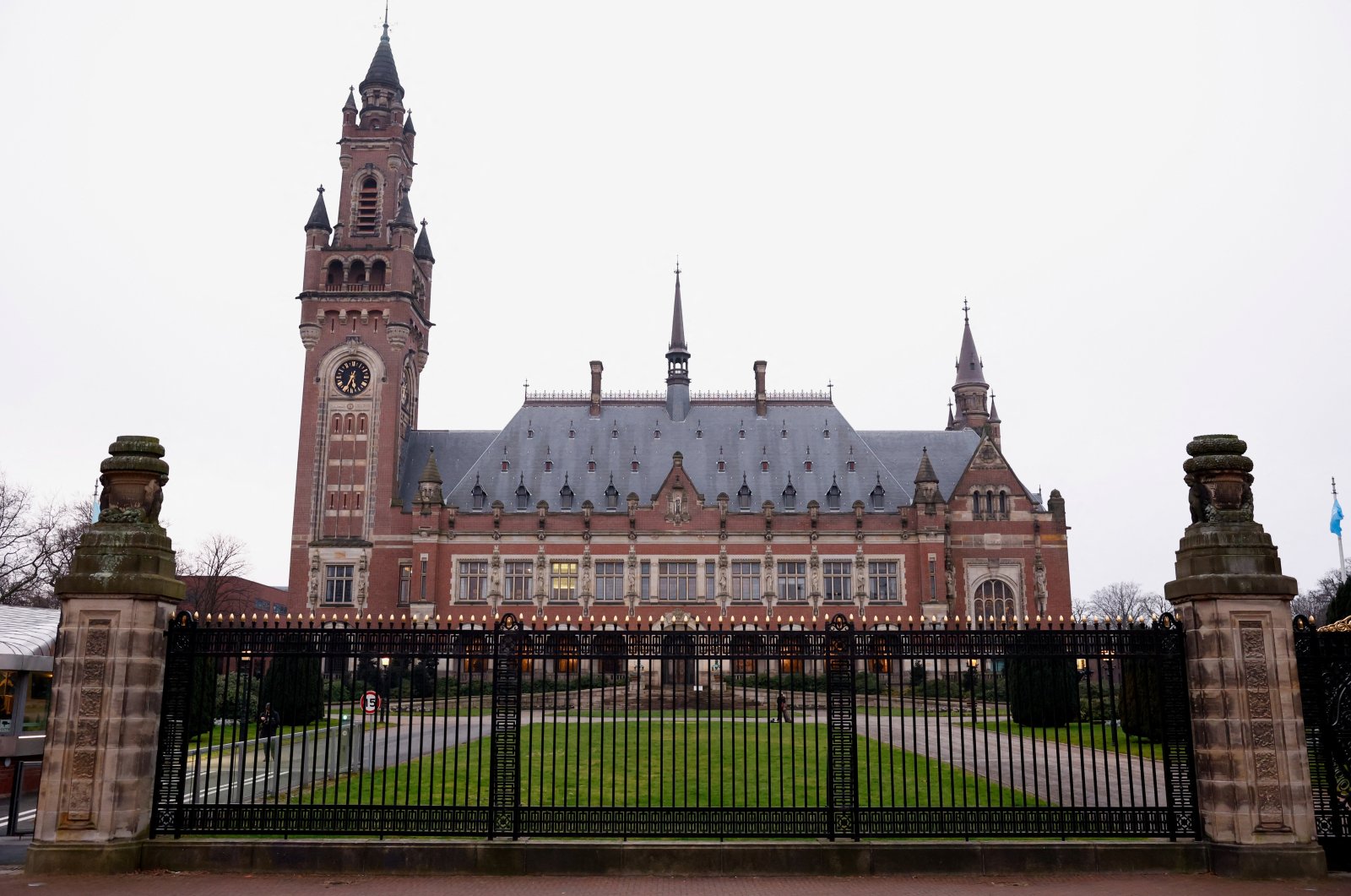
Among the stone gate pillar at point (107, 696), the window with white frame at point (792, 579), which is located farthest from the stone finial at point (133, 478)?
the window with white frame at point (792, 579)

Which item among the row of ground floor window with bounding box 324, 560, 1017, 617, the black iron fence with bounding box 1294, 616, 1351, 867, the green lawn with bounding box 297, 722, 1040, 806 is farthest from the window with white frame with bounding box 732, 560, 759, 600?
the black iron fence with bounding box 1294, 616, 1351, 867

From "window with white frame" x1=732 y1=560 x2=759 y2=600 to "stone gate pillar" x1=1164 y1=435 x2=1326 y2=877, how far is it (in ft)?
141

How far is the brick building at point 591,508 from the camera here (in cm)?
5469

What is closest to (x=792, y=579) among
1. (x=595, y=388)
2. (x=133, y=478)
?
(x=595, y=388)

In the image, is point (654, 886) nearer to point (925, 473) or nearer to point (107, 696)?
point (107, 696)

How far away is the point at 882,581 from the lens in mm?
55094

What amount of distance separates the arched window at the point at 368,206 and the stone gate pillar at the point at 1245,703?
5531 cm

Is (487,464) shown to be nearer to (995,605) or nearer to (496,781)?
(995,605)

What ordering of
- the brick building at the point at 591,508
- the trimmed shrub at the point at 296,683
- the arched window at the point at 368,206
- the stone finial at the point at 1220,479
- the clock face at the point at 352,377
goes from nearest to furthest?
the trimmed shrub at the point at 296,683 → the stone finial at the point at 1220,479 → the brick building at the point at 591,508 → the clock face at the point at 352,377 → the arched window at the point at 368,206

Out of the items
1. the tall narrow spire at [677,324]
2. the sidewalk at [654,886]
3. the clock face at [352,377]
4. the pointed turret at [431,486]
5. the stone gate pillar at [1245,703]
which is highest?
the tall narrow spire at [677,324]

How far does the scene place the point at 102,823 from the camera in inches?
444

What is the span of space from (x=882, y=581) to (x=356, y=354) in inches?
1279

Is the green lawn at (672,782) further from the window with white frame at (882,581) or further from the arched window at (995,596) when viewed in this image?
the arched window at (995,596)

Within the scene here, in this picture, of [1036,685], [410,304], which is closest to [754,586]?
[410,304]
